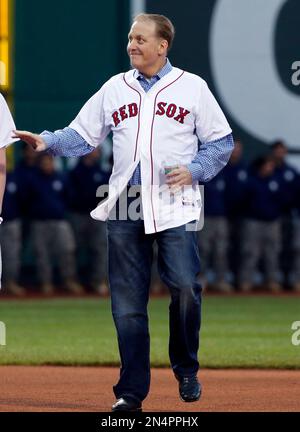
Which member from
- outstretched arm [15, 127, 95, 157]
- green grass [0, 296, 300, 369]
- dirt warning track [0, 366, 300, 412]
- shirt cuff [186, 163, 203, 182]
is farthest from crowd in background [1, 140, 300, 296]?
shirt cuff [186, 163, 203, 182]

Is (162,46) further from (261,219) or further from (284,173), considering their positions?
(284,173)

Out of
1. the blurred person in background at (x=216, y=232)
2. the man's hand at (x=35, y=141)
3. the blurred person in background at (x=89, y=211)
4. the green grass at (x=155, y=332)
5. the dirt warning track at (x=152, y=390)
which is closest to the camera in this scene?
the man's hand at (x=35, y=141)

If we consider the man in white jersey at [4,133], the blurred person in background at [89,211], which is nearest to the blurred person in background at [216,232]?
the blurred person in background at [89,211]

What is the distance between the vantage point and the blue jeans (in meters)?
7.79

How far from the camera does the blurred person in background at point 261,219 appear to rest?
1969 centimetres

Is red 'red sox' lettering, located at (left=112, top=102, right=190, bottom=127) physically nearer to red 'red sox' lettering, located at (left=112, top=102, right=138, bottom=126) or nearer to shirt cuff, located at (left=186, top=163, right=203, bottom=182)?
red 'red sox' lettering, located at (left=112, top=102, right=138, bottom=126)

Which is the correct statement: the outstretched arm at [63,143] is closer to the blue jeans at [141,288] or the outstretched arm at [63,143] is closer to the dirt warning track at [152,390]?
the blue jeans at [141,288]

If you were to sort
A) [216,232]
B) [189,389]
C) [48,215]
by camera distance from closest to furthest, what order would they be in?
[189,389] → [48,215] → [216,232]

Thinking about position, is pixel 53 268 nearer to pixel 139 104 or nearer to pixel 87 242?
pixel 87 242

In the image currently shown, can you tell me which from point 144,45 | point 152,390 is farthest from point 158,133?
point 152,390

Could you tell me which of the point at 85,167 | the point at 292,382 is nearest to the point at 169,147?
the point at 292,382

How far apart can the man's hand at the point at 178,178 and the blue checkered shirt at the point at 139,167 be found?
0.17ft

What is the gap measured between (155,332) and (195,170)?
6593mm

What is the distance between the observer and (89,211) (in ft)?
62.8
